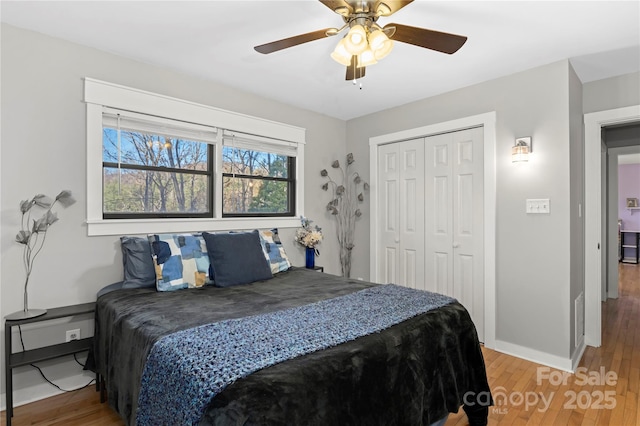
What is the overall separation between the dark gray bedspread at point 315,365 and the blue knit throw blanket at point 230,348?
0.06 m

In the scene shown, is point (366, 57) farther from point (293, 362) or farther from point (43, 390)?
point (43, 390)

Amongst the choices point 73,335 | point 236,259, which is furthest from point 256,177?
point 73,335

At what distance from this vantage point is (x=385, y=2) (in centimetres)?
164

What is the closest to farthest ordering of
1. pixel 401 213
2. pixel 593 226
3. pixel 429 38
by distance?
pixel 429 38, pixel 593 226, pixel 401 213

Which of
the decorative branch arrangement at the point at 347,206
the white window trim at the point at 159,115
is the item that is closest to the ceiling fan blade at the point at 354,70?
the white window trim at the point at 159,115

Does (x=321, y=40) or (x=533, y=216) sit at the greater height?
(x=321, y=40)

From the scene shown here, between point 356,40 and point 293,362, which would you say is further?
point 356,40

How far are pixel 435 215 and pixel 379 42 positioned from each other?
2.22 m

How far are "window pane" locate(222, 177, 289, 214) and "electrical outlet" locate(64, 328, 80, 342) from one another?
59.4 inches

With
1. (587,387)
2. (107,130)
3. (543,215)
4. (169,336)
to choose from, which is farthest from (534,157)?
(107,130)

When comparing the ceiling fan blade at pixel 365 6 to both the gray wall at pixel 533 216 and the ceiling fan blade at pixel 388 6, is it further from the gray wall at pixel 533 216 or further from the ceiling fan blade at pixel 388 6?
the gray wall at pixel 533 216

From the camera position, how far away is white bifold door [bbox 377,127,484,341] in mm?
3230

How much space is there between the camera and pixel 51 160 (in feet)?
7.54

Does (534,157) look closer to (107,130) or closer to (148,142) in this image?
(148,142)
